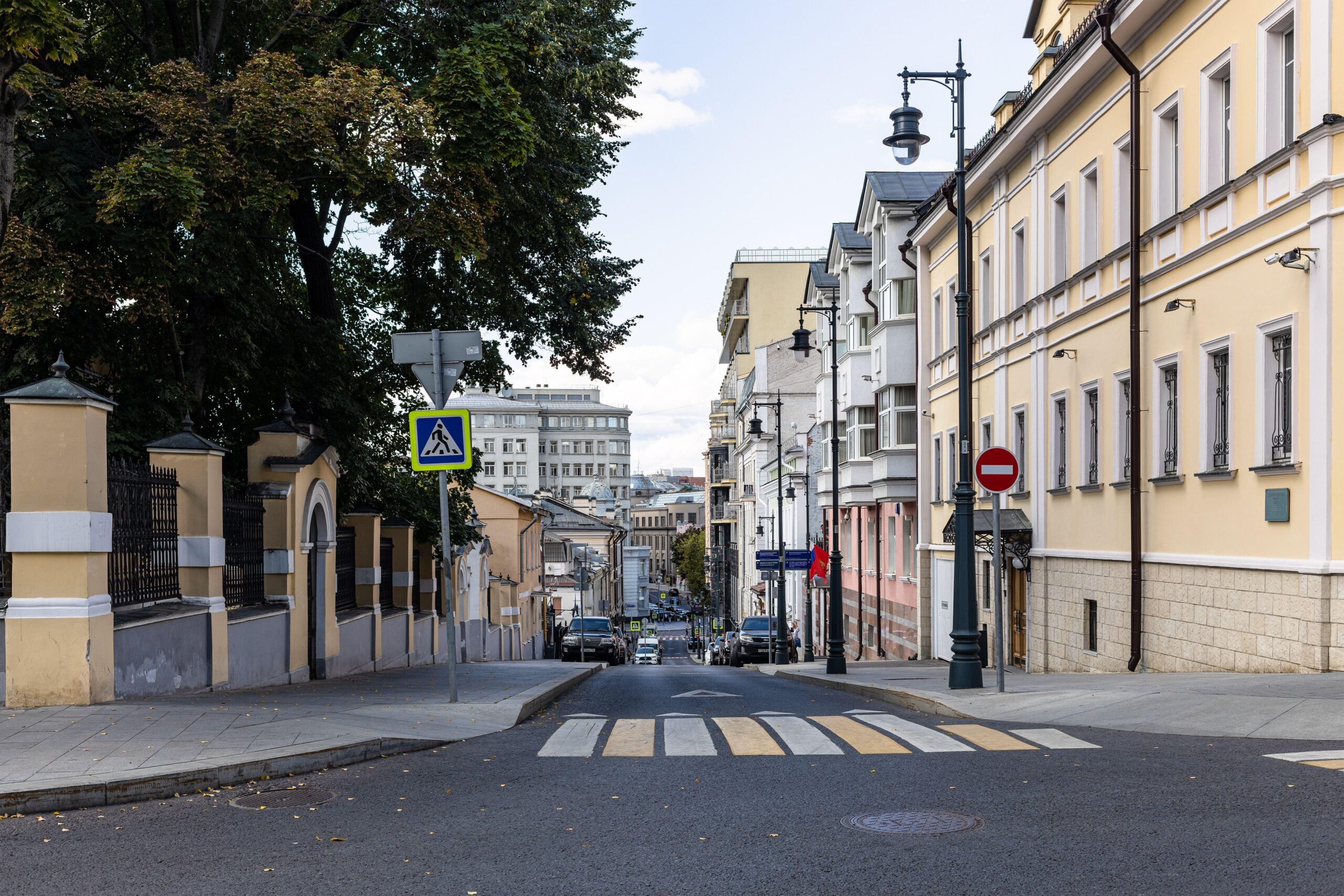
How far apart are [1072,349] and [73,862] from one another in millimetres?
18053

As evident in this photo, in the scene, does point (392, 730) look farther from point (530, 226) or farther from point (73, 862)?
point (530, 226)

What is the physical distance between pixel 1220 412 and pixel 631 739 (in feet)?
29.6

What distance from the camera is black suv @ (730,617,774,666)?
4731 cm

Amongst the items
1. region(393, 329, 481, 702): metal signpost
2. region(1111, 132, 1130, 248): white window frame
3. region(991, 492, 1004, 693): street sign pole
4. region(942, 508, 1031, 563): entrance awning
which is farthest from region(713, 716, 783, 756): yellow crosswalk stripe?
region(942, 508, 1031, 563): entrance awning

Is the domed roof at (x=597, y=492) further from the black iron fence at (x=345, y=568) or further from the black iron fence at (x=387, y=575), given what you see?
the black iron fence at (x=345, y=568)

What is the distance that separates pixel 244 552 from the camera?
15.7 metres

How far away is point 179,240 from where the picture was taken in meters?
16.8

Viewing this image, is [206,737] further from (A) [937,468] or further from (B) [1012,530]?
(A) [937,468]

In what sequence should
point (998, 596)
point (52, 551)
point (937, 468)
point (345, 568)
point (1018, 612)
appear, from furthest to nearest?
1. point (937, 468)
2. point (1018, 612)
3. point (345, 568)
4. point (998, 596)
5. point (52, 551)

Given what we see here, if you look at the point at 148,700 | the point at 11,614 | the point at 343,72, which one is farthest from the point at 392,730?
the point at 343,72

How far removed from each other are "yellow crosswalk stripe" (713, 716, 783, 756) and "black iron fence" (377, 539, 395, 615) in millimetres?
13075

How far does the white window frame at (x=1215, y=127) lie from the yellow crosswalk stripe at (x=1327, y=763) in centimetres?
890

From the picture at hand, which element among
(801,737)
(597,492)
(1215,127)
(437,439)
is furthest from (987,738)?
(597,492)

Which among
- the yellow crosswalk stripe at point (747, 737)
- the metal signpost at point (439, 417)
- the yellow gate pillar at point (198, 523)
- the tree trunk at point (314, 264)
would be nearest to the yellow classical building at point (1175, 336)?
the yellow crosswalk stripe at point (747, 737)
